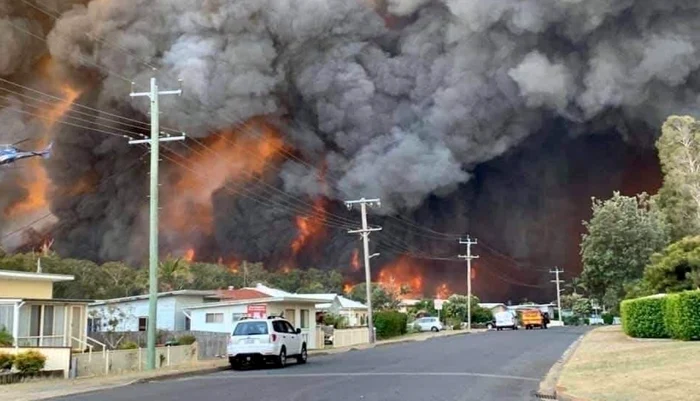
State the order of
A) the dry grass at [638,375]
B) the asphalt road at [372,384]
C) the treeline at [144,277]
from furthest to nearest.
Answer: the treeline at [144,277]
the asphalt road at [372,384]
the dry grass at [638,375]

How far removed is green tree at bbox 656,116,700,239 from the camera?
4908 cm

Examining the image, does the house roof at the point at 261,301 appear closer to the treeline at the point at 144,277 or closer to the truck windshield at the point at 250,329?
the truck windshield at the point at 250,329

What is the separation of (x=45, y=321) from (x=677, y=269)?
2500 cm

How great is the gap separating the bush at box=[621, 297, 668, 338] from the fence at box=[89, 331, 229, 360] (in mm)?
16051

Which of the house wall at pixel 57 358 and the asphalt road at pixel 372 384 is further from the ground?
the house wall at pixel 57 358

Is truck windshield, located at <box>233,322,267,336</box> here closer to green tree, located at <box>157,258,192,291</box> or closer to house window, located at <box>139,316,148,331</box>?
house window, located at <box>139,316,148,331</box>

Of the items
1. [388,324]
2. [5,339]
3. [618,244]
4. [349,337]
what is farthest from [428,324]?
[5,339]

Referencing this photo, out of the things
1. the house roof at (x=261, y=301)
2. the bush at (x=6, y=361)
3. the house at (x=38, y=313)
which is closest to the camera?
the bush at (x=6, y=361)

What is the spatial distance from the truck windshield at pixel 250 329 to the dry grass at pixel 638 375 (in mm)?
9493

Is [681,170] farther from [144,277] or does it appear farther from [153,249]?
[144,277]

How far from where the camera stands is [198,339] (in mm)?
30547

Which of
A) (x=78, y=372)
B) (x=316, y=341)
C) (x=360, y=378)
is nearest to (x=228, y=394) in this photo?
(x=360, y=378)

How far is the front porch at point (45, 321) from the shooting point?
989 inches

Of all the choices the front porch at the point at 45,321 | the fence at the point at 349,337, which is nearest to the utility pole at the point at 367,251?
the fence at the point at 349,337
